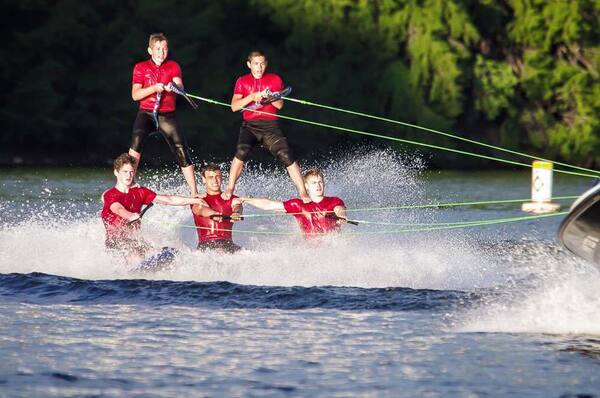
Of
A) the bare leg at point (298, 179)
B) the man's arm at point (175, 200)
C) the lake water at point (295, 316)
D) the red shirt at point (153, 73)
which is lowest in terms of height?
the lake water at point (295, 316)

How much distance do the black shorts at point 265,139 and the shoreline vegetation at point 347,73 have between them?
2173cm

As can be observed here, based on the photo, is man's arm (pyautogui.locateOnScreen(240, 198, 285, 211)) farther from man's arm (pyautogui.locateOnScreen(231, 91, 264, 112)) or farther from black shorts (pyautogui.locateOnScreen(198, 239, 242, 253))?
man's arm (pyautogui.locateOnScreen(231, 91, 264, 112))

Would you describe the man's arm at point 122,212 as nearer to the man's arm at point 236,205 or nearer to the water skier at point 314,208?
the man's arm at point 236,205

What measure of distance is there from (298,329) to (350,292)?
1.64 meters

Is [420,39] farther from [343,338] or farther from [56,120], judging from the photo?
[343,338]

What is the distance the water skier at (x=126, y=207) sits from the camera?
39.4ft

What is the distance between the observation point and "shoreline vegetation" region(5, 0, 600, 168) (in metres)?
35.2

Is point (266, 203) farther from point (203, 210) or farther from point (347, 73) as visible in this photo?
point (347, 73)

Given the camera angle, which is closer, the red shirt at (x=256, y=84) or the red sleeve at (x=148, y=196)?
the red sleeve at (x=148, y=196)

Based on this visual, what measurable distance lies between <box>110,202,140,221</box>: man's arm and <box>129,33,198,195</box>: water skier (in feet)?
4.14

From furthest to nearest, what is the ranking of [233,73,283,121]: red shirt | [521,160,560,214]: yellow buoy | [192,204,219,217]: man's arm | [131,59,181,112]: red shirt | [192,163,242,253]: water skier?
[521,160,560,214]: yellow buoy < [131,59,181,112]: red shirt < [233,73,283,121]: red shirt < [192,163,242,253]: water skier < [192,204,219,217]: man's arm

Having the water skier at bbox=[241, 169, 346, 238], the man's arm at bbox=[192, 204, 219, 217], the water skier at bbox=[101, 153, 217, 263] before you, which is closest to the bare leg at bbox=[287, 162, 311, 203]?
the water skier at bbox=[241, 169, 346, 238]

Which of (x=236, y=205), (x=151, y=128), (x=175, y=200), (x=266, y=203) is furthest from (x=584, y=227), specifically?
(x=151, y=128)

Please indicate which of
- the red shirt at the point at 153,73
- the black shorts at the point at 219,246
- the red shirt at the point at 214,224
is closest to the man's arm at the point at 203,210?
the red shirt at the point at 214,224
